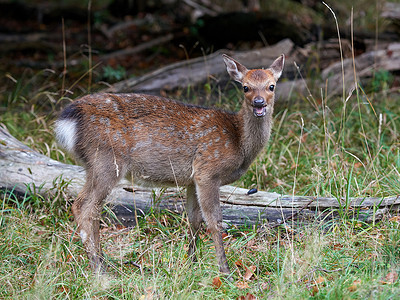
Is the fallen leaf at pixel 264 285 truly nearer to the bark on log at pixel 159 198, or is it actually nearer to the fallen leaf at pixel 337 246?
the fallen leaf at pixel 337 246

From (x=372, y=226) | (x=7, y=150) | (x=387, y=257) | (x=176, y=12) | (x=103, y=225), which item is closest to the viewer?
(x=387, y=257)

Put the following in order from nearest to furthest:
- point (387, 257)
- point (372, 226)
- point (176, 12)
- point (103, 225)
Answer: point (387, 257)
point (372, 226)
point (103, 225)
point (176, 12)

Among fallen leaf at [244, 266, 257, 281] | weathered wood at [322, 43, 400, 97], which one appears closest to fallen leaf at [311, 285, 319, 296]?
fallen leaf at [244, 266, 257, 281]

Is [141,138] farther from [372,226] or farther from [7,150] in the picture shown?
[372,226]

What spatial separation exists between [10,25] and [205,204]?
1065 cm

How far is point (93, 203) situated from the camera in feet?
15.5

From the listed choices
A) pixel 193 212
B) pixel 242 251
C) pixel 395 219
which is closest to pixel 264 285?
pixel 242 251

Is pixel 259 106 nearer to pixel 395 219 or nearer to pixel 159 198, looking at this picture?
pixel 159 198

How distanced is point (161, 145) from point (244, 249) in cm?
117

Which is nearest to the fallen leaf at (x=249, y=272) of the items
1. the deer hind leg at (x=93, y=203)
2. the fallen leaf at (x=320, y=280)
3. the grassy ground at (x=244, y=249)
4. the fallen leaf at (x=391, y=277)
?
the grassy ground at (x=244, y=249)

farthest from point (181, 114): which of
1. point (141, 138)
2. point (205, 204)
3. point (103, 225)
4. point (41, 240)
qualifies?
point (41, 240)

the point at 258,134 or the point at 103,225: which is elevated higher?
the point at 258,134

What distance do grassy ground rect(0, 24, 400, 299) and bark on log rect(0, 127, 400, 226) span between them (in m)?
0.12

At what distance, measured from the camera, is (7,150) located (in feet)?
18.7
